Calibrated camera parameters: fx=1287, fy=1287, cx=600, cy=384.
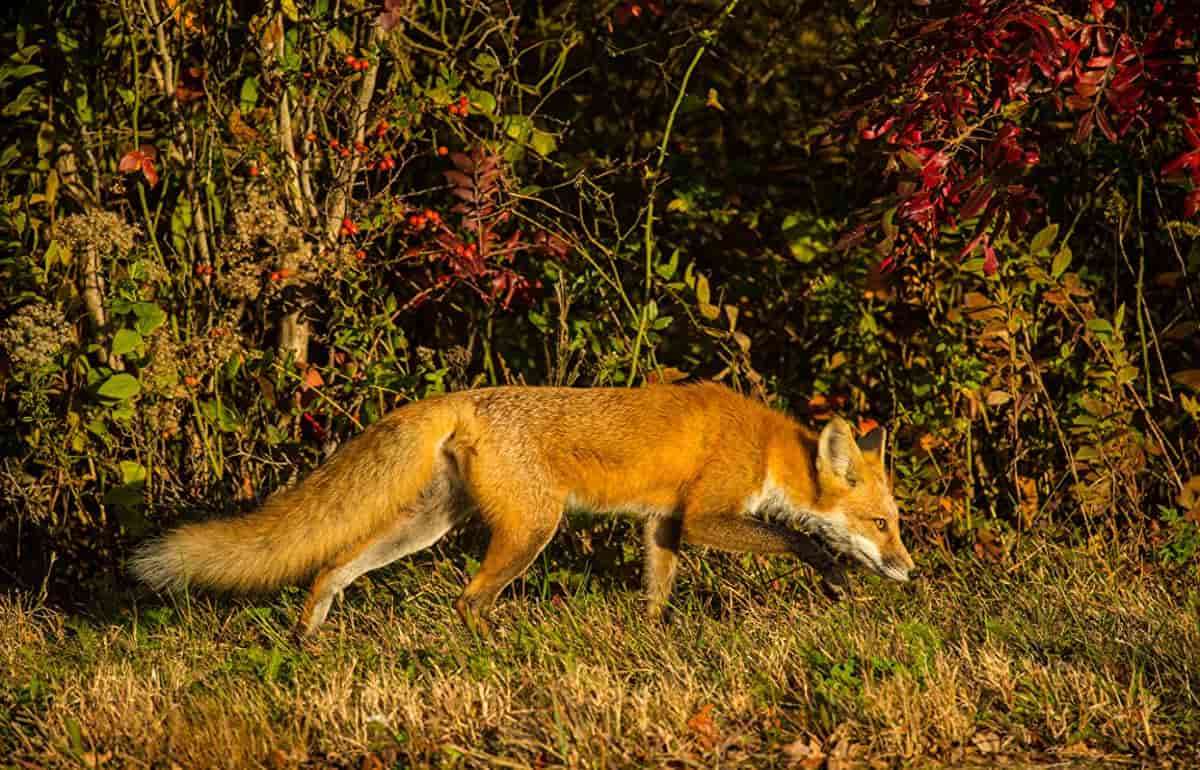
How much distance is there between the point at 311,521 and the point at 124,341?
1.38 meters

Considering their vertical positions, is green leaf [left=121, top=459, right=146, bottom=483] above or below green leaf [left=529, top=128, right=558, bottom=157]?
below

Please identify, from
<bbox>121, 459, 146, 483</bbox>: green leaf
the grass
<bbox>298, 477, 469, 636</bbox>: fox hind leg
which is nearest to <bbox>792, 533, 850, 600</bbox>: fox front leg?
the grass

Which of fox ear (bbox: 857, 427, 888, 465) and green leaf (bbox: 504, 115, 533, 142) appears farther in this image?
green leaf (bbox: 504, 115, 533, 142)

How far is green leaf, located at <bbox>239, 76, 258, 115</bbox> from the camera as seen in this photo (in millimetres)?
6531

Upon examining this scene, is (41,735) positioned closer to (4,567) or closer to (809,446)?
(4,567)

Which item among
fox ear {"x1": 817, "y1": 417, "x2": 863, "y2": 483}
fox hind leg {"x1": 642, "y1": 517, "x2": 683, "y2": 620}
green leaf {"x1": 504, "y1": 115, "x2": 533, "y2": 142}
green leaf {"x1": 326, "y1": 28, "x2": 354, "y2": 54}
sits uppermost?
green leaf {"x1": 326, "y1": 28, "x2": 354, "y2": 54}

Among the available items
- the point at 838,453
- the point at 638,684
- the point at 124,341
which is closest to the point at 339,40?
the point at 124,341

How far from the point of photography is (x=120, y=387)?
6121 mm

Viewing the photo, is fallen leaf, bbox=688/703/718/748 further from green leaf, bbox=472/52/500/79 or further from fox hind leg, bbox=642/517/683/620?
green leaf, bbox=472/52/500/79

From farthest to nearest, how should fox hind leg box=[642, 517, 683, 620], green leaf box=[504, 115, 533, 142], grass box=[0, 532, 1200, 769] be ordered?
green leaf box=[504, 115, 533, 142], fox hind leg box=[642, 517, 683, 620], grass box=[0, 532, 1200, 769]

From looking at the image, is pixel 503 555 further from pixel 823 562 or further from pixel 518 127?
pixel 518 127

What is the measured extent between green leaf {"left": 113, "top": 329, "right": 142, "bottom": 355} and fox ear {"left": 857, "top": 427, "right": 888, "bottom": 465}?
3490 mm

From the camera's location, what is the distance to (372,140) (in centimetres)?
682

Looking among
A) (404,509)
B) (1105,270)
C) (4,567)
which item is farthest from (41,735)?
(1105,270)
